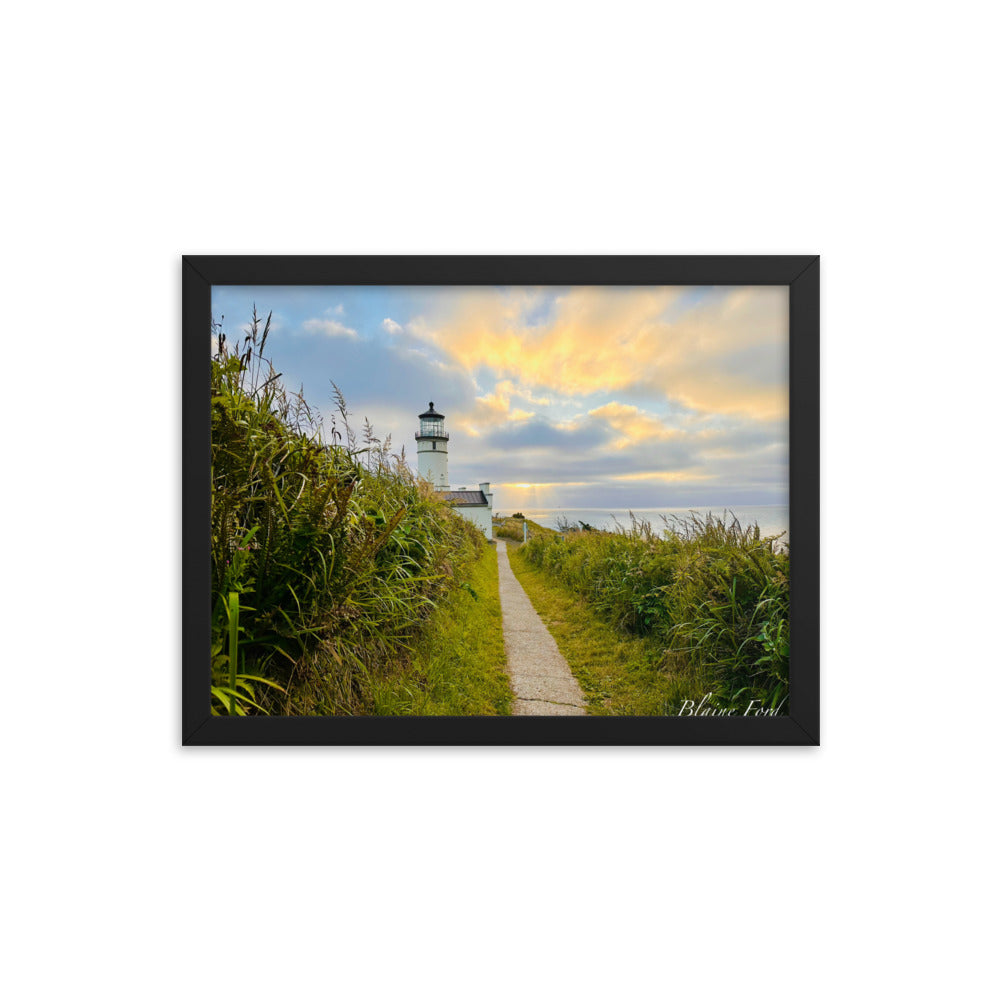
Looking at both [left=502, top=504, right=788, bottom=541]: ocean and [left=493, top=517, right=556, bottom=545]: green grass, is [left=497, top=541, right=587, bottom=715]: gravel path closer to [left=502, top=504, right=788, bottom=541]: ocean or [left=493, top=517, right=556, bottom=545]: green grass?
[left=493, top=517, right=556, bottom=545]: green grass

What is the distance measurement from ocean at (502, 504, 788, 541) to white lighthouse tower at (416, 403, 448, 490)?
30cm

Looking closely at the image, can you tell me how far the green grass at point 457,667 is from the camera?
6.60ft

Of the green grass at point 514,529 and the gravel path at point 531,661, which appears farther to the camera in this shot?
the green grass at point 514,529

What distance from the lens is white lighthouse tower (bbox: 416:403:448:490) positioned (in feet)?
6.71

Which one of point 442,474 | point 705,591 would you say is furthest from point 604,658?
point 442,474

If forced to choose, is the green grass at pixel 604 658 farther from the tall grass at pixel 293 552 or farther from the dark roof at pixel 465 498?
the tall grass at pixel 293 552

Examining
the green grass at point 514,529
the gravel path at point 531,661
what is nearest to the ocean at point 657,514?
the green grass at point 514,529

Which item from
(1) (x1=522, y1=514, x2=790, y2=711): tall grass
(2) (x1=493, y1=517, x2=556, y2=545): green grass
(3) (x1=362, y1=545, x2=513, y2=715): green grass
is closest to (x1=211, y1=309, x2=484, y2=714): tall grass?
(3) (x1=362, y1=545, x2=513, y2=715): green grass

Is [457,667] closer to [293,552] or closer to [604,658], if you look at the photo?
[604,658]

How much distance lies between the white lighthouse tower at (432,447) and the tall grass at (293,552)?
61 mm
